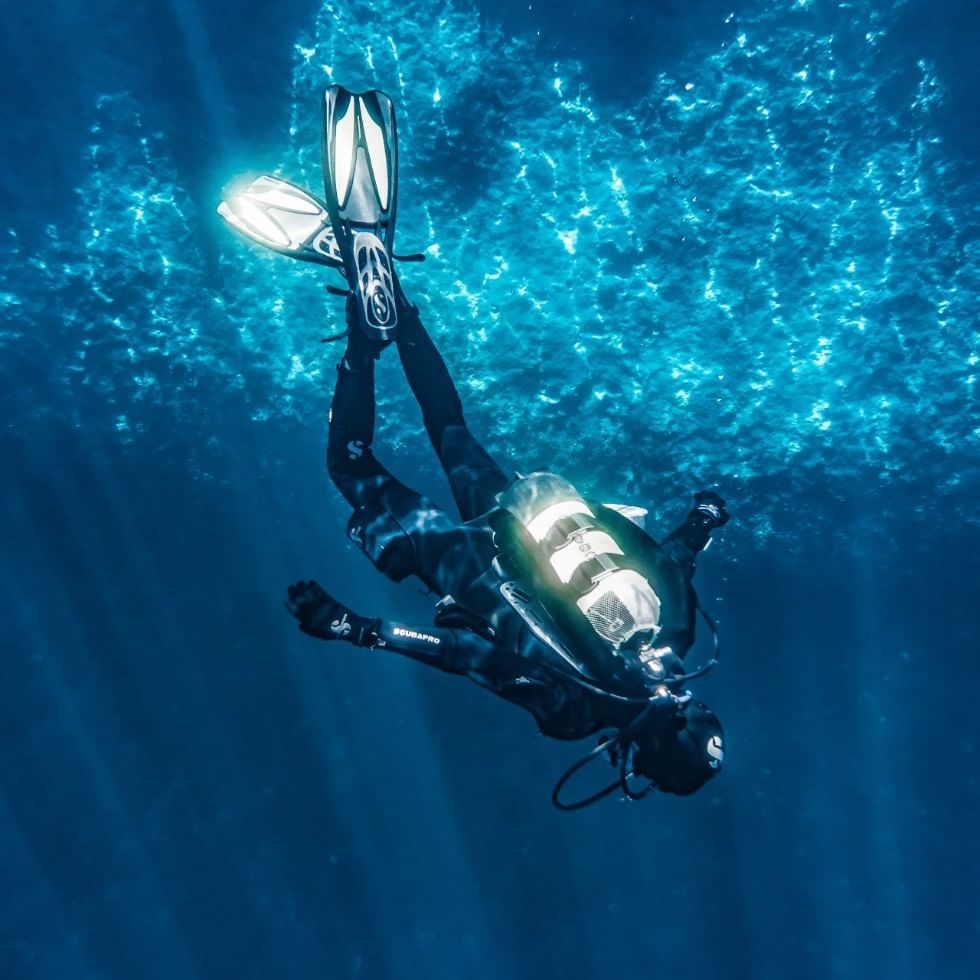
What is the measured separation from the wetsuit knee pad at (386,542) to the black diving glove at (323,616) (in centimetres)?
135

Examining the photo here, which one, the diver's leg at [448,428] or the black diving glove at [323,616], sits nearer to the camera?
the black diving glove at [323,616]

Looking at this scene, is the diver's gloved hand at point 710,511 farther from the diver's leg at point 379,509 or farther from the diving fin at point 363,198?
the diving fin at point 363,198

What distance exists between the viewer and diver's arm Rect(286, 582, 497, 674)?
12.3 ft

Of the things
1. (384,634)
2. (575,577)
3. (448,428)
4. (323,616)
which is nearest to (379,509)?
(448,428)

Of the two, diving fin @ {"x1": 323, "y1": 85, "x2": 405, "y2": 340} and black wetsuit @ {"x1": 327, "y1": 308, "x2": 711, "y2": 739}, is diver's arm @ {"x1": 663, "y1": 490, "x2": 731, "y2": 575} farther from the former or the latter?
diving fin @ {"x1": 323, "y1": 85, "x2": 405, "y2": 340}

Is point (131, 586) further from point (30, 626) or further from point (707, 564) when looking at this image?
point (707, 564)

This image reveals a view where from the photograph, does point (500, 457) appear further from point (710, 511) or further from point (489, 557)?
point (489, 557)

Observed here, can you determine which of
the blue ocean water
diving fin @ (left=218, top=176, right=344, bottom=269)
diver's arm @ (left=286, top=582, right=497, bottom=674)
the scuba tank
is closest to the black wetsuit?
diver's arm @ (left=286, top=582, right=497, bottom=674)

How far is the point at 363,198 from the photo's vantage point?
5.67m

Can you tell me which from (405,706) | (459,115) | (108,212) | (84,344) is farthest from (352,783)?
(459,115)

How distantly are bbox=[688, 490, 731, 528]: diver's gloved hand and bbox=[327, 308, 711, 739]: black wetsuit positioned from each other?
63 mm

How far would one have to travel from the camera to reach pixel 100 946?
17266 mm

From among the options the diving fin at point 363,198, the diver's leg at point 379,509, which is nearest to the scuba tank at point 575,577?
the diver's leg at point 379,509

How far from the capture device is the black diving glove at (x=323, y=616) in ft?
12.2
